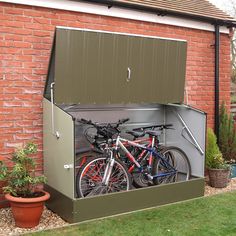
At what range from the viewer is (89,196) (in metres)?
5.34

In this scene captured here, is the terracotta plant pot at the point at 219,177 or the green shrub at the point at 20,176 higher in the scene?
the green shrub at the point at 20,176

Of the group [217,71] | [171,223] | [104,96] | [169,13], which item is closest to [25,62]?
[104,96]

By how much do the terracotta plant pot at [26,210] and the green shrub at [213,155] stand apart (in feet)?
10.8

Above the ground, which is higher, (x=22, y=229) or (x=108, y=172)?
(x=108, y=172)

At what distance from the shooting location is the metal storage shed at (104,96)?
17.0 feet

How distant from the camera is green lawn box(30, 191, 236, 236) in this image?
4871 mm

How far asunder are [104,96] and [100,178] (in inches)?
45.5

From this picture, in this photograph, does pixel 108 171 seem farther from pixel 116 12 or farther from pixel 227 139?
pixel 227 139

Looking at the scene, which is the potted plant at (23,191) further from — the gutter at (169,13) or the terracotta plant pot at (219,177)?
the terracotta plant pot at (219,177)

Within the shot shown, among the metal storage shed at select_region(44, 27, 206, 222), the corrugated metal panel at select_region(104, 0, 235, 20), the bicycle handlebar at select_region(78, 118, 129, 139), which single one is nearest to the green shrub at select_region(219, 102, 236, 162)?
the metal storage shed at select_region(44, 27, 206, 222)

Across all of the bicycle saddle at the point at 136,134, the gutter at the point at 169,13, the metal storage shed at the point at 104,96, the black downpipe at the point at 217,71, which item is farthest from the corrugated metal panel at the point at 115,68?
the black downpipe at the point at 217,71

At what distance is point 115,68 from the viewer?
5695mm

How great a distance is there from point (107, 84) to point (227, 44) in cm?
339

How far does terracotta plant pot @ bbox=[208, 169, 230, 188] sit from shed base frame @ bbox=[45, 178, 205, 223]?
79 centimetres
